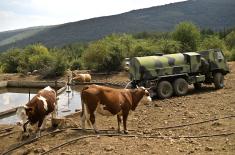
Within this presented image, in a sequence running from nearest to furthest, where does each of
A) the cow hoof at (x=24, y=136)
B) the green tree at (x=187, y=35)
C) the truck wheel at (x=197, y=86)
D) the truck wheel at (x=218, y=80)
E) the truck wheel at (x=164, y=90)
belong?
1. the cow hoof at (x=24, y=136)
2. the truck wheel at (x=164, y=90)
3. the truck wheel at (x=218, y=80)
4. the truck wheel at (x=197, y=86)
5. the green tree at (x=187, y=35)

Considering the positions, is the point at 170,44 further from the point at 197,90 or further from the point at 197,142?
the point at 197,142

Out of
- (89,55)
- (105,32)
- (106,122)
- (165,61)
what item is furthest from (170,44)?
(105,32)

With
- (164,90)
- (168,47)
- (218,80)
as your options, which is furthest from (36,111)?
(168,47)

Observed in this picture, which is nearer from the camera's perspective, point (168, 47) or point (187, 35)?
point (168, 47)

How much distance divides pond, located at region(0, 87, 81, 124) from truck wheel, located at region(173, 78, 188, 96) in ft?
17.4

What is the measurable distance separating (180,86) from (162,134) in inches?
311

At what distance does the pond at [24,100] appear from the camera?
20566 millimetres

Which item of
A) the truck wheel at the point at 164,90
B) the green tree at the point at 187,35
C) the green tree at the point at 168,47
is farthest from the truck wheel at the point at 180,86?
the green tree at the point at 187,35

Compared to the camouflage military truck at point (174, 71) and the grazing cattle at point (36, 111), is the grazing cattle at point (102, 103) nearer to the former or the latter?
the grazing cattle at point (36, 111)

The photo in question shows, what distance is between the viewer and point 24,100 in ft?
93.2

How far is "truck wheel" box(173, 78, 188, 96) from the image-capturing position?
2050 cm

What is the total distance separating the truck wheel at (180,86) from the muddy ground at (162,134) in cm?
132

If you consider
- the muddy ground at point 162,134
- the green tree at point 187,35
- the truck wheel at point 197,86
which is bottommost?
the muddy ground at point 162,134

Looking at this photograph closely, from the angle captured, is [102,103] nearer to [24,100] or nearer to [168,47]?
[24,100]
